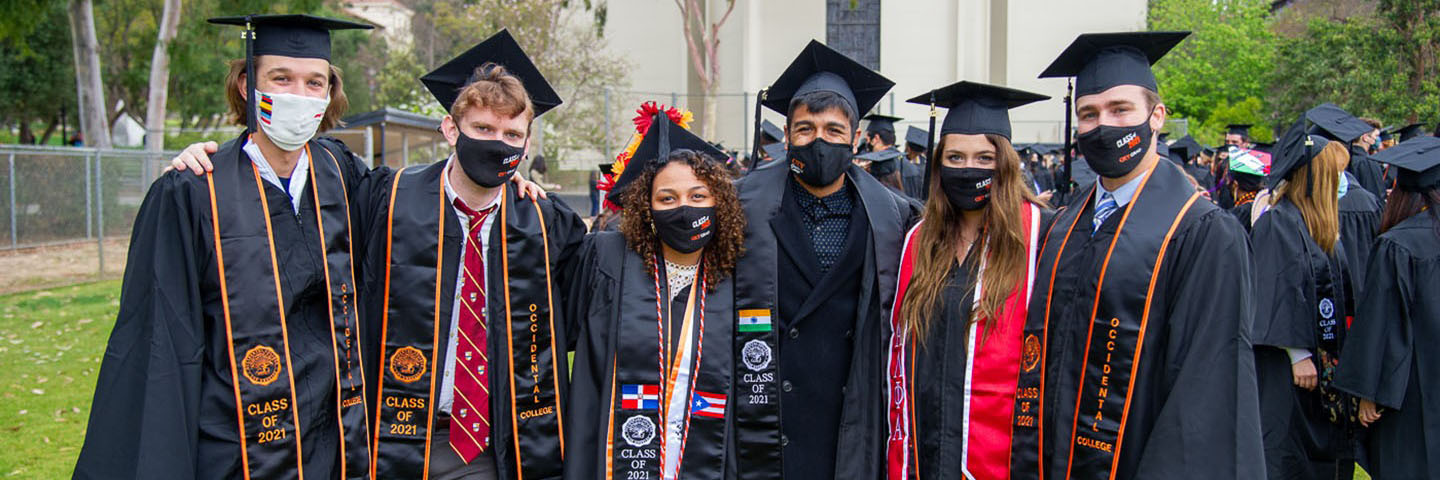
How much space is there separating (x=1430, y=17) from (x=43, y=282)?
26856mm

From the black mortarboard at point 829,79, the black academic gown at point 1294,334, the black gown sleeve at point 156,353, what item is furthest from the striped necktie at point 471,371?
the black academic gown at point 1294,334

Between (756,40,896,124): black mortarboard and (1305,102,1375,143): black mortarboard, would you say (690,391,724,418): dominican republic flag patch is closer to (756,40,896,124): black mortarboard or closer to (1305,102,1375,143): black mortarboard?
(756,40,896,124): black mortarboard

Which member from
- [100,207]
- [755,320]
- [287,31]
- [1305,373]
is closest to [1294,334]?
[1305,373]

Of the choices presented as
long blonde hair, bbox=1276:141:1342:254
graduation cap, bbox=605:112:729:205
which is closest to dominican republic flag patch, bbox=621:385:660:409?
graduation cap, bbox=605:112:729:205

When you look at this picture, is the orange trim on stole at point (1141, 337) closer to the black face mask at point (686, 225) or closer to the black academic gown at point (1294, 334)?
the black face mask at point (686, 225)

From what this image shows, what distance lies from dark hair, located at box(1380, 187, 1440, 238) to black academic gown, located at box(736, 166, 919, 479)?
2.60 meters

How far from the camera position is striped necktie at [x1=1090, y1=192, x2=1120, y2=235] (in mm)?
3449

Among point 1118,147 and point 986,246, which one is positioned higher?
point 1118,147

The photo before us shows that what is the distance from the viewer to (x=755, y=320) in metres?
3.75

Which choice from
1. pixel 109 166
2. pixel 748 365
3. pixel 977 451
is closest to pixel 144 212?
pixel 748 365

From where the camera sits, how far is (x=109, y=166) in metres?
15.6

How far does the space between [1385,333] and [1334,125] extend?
188cm

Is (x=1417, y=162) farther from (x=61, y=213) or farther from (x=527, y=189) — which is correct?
(x=61, y=213)

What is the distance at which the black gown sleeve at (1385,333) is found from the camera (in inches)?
176
